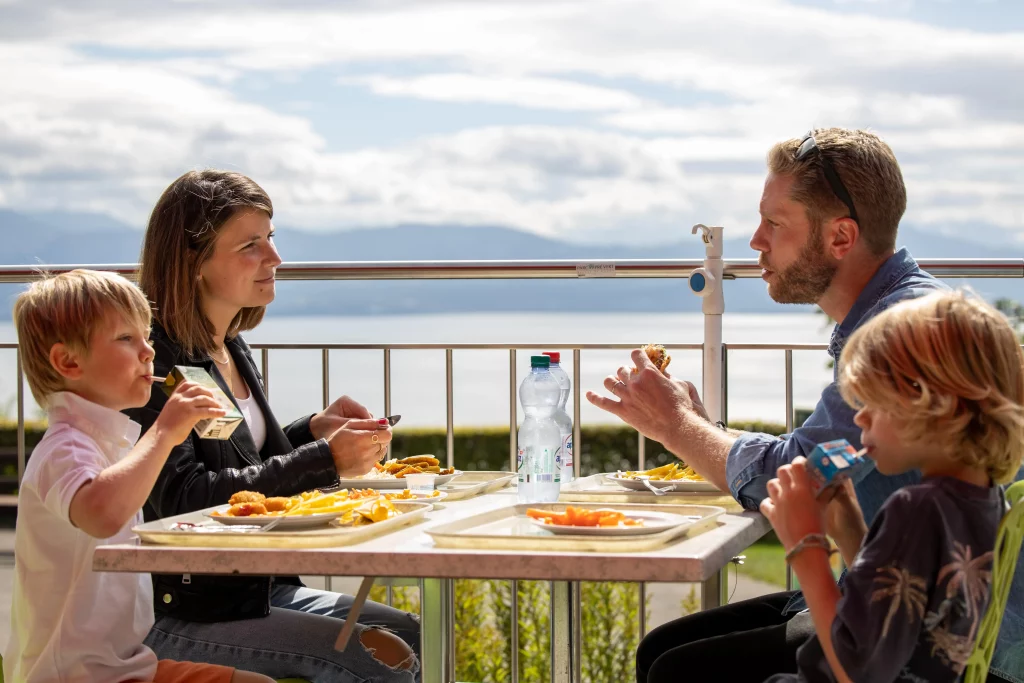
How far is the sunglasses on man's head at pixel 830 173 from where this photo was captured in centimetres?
230

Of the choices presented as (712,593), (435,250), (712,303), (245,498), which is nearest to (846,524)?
(245,498)

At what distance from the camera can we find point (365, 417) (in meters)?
2.78

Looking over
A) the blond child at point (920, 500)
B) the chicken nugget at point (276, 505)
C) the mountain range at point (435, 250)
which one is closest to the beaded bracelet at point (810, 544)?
the blond child at point (920, 500)

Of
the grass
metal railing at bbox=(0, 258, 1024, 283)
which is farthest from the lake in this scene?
the grass

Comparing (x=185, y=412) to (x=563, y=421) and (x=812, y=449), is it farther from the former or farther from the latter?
(x=812, y=449)

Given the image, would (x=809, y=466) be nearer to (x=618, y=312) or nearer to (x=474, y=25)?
(x=618, y=312)

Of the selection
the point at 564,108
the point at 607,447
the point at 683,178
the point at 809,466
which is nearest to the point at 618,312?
the point at 683,178

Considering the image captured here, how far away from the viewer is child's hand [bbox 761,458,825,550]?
1611mm

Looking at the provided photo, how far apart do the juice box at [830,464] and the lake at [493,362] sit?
1.54 meters

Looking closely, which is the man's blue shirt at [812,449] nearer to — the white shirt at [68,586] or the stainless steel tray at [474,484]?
the stainless steel tray at [474,484]

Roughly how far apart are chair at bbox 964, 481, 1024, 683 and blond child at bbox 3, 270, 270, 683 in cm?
111

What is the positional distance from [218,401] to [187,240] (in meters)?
0.80

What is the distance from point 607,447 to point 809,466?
1023cm

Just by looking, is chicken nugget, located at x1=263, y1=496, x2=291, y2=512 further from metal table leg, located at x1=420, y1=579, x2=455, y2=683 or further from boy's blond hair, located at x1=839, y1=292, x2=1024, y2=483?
boy's blond hair, located at x1=839, y1=292, x2=1024, y2=483
